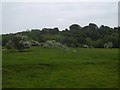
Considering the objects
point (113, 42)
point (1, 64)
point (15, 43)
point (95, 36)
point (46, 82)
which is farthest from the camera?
point (95, 36)

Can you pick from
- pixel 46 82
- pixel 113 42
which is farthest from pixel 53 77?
pixel 113 42

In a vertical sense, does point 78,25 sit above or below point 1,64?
above

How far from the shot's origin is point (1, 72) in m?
27.5

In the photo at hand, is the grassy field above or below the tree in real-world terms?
below

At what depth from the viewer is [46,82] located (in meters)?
24.5

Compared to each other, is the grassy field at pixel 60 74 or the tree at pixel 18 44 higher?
the tree at pixel 18 44

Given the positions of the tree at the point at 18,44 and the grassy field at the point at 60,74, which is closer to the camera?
the grassy field at the point at 60,74

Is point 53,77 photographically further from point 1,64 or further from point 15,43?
point 15,43

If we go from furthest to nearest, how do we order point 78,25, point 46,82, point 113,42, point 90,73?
point 78,25 < point 113,42 < point 90,73 < point 46,82

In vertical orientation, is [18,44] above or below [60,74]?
above

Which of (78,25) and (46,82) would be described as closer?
(46,82)

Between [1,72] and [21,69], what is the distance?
2602 millimetres

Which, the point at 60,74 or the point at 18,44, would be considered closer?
the point at 60,74

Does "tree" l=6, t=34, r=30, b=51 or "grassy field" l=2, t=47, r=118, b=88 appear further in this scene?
"tree" l=6, t=34, r=30, b=51
